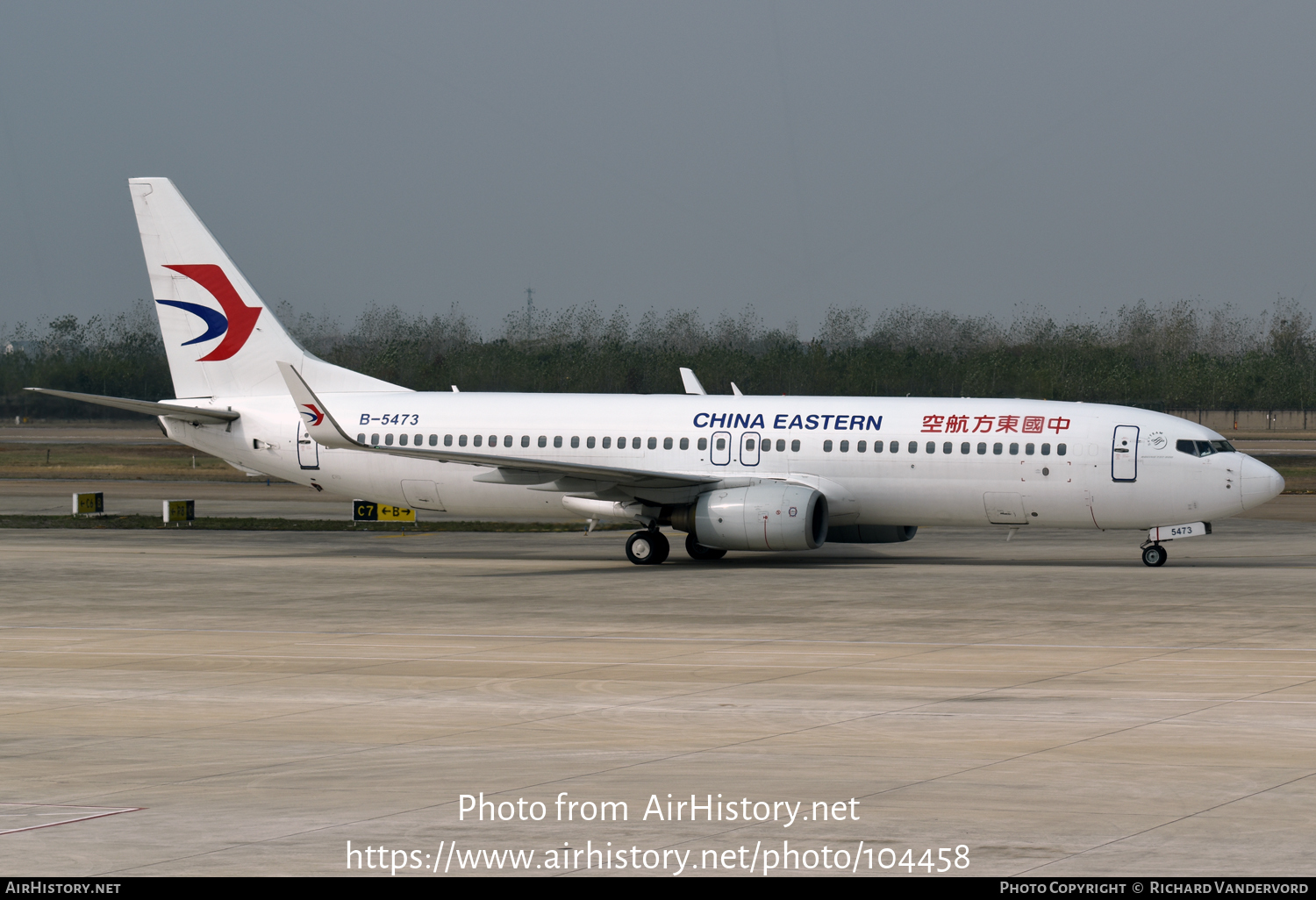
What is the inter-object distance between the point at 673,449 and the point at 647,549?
2.44 m

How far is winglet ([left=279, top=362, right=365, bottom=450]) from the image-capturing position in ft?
109

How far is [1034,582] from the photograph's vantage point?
98.1 ft

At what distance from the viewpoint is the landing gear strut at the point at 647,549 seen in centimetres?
3444

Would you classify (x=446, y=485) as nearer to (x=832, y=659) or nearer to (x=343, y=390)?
(x=343, y=390)

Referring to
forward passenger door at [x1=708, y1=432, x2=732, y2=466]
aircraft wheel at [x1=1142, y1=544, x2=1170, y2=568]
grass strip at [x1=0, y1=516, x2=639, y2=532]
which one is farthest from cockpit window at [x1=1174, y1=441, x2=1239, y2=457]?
grass strip at [x1=0, y1=516, x2=639, y2=532]

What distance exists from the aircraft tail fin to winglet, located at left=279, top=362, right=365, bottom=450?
3.50 meters

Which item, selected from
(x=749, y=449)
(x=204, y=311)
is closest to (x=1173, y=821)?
(x=749, y=449)

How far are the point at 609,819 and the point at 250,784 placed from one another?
3306 mm

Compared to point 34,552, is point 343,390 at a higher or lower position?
higher

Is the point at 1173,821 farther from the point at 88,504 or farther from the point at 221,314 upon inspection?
the point at 88,504

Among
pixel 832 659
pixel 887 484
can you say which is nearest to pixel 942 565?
pixel 887 484

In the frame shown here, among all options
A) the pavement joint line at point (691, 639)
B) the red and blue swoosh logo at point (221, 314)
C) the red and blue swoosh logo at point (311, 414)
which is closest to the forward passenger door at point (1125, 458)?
the pavement joint line at point (691, 639)

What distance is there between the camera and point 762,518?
3266 cm

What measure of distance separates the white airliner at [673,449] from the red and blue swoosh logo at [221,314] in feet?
0.14
